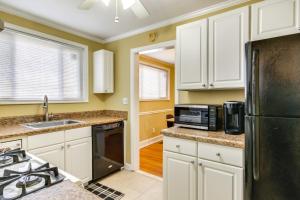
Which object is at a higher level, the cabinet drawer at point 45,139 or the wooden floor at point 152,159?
the cabinet drawer at point 45,139

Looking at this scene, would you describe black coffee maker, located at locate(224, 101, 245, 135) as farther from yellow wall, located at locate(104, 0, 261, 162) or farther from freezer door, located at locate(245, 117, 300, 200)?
yellow wall, located at locate(104, 0, 261, 162)

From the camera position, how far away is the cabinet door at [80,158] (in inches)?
89.9

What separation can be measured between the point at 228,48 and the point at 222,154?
1.04 meters

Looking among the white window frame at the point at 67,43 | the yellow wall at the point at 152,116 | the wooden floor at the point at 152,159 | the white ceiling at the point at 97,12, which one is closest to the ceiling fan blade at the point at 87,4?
the white ceiling at the point at 97,12

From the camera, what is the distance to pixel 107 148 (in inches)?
107

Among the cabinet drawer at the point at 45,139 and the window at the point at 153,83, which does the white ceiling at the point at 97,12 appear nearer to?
the cabinet drawer at the point at 45,139

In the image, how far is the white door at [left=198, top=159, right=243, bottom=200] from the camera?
1460mm

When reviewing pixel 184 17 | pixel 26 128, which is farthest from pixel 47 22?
pixel 184 17

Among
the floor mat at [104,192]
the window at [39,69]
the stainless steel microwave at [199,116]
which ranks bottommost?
the floor mat at [104,192]

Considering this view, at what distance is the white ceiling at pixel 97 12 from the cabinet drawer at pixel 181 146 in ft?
5.26

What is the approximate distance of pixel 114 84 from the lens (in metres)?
3.28

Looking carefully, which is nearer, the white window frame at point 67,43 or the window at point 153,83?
the white window frame at point 67,43

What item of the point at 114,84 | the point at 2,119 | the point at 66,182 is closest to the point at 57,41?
the point at 114,84

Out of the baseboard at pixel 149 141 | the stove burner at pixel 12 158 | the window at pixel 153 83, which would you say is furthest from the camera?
the window at pixel 153 83
